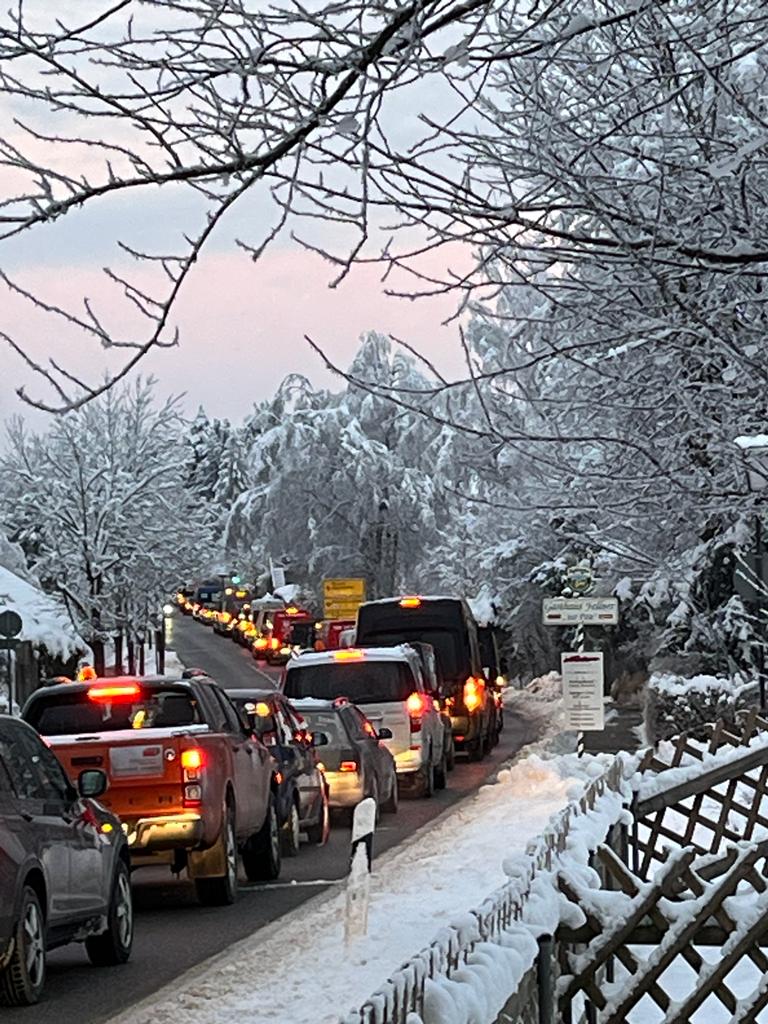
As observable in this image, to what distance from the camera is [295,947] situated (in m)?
13.7

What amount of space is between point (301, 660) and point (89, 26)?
23208 mm

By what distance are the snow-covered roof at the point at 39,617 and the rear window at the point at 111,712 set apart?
30830mm

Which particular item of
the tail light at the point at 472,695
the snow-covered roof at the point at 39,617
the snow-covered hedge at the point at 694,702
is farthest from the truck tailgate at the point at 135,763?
the snow-covered roof at the point at 39,617

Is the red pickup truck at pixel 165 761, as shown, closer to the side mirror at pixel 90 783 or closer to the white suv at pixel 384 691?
the side mirror at pixel 90 783

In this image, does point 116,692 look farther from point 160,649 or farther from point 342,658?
point 160,649

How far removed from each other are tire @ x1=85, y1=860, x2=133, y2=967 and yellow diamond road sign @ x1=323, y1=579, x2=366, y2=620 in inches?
2047

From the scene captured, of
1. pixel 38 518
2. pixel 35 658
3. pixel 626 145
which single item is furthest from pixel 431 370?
pixel 38 518

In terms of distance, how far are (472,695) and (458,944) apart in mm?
31614

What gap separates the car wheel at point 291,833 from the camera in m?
21.2

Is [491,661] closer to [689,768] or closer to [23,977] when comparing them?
[689,768]

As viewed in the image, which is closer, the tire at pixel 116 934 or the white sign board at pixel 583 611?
the tire at pixel 116 934

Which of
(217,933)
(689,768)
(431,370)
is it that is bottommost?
(217,933)

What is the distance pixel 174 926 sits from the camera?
1575 cm

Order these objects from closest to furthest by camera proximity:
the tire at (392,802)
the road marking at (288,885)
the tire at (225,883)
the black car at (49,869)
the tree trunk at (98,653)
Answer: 1. the black car at (49,869)
2. the tire at (225,883)
3. the road marking at (288,885)
4. the tire at (392,802)
5. the tree trunk at (98,653)
